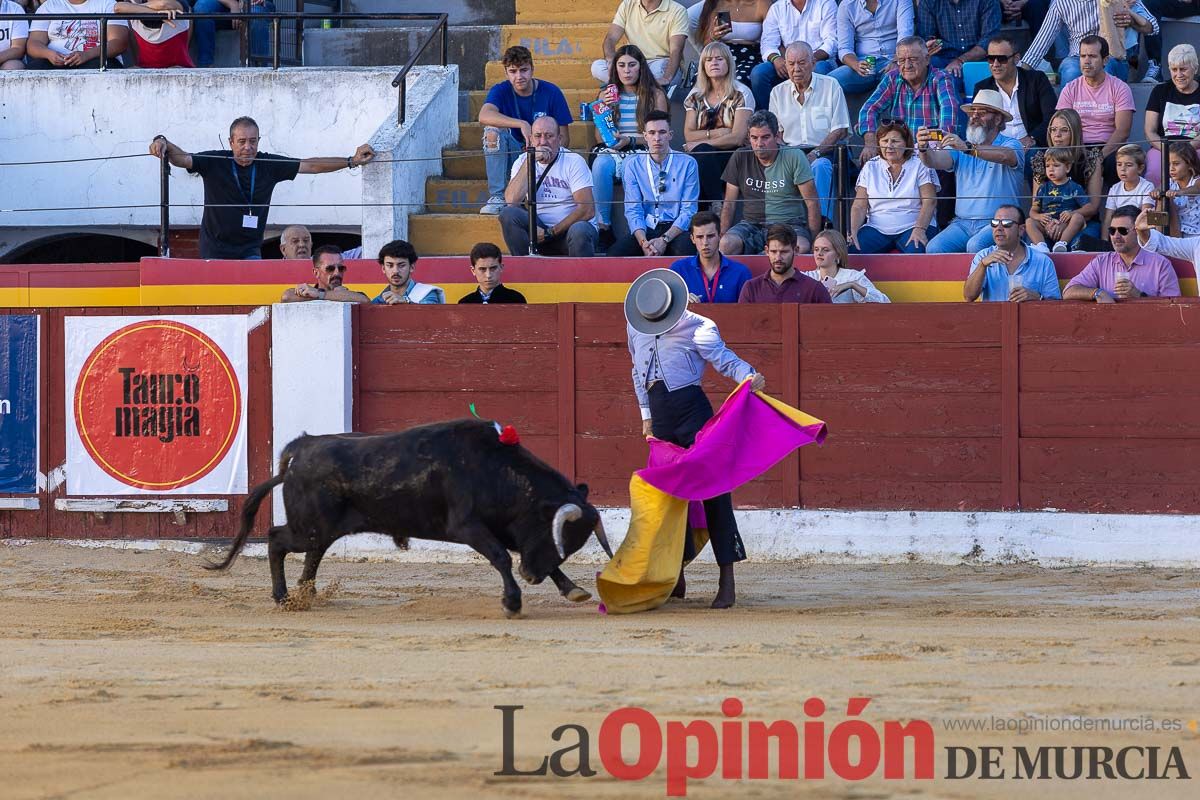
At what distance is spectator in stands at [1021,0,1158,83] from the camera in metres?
11.1

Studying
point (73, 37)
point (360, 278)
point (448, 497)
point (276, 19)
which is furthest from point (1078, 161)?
point (73, 37)

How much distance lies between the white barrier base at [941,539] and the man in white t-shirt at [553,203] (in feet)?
5.84

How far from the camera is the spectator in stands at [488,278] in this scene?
9375 mm

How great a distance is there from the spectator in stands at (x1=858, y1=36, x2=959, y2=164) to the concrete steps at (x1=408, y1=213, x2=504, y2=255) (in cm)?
245

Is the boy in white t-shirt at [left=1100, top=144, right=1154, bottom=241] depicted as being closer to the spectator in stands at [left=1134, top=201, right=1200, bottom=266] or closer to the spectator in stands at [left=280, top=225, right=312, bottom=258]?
the spectator in stands at [left=1134, top=201, right=1200, bottom=266]

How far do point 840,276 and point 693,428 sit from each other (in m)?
2.41

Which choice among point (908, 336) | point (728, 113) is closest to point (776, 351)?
point (908, 336)

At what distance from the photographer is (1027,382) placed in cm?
907

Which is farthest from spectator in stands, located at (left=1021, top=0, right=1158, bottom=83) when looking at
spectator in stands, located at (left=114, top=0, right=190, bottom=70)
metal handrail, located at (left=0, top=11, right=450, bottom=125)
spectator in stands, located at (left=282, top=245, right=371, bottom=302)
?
spectator in stands, located at (left=114, top=0, right=190, bottom=70)

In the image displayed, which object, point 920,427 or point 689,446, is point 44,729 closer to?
point 689,446

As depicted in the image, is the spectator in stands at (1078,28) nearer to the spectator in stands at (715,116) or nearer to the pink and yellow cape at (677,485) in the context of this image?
the spectator in stands at (715,116)

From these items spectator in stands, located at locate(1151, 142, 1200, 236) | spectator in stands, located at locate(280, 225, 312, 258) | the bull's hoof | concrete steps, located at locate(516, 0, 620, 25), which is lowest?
the bull's hoof

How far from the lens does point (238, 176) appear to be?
10.6 m

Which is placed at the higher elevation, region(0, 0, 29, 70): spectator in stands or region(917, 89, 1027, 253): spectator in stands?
region(0, 0, 29, 70): spectator in stands
